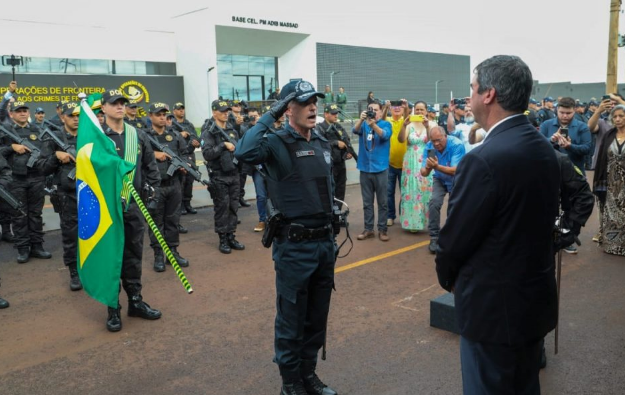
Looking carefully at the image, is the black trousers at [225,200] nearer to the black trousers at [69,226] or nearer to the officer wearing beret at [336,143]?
the officer wearing beret at [336,143]

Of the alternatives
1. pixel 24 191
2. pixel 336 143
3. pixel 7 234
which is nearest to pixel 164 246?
pixel 24 191

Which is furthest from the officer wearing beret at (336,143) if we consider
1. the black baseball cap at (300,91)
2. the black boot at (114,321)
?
the black baseball cap at (300,91)

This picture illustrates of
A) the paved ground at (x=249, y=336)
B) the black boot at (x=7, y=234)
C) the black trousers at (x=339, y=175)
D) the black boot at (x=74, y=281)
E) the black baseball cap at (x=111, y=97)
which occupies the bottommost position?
the paved ground at (x=249, y=336)

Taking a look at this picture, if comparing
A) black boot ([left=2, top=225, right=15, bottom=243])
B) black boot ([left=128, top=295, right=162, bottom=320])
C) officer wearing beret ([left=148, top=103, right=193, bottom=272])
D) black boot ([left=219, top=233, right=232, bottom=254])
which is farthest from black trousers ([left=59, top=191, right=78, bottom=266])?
black boot ([left=2, top=225, right=15, bottom=243])

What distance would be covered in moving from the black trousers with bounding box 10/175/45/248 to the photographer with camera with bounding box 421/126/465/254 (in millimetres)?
5381

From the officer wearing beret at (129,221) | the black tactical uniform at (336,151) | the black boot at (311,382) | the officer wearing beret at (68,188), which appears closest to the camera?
the black boot at (311,382)

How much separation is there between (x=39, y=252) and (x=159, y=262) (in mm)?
1913

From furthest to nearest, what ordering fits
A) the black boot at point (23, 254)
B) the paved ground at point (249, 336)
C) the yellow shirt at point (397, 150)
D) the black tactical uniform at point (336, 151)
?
1. the black tactical uniform at point (336, 151)
2. the yellow shirt at point (397, 150)
3. the black boot at point (23, 254)
4. the paved ground at point (249, 336)

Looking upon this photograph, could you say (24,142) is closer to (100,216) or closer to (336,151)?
(100,216)

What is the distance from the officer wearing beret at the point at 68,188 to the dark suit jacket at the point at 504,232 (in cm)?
520

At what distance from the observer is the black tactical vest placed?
3.63 meters

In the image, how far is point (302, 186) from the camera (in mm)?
3629

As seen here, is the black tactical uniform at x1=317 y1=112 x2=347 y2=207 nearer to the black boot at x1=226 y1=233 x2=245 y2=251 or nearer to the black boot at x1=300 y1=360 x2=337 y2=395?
the black boot at x1=226 y1=233 x2=245 y2=251

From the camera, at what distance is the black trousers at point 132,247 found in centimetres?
512
